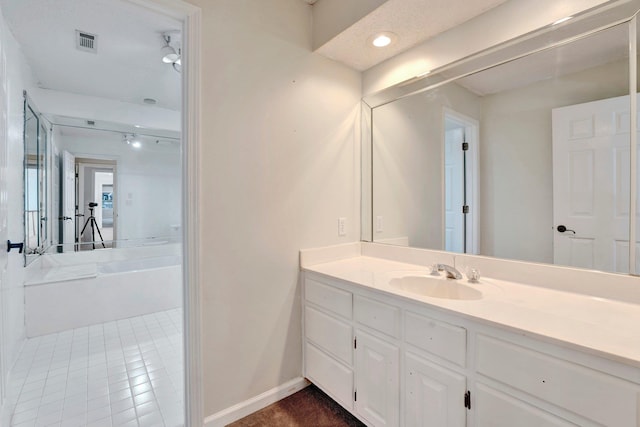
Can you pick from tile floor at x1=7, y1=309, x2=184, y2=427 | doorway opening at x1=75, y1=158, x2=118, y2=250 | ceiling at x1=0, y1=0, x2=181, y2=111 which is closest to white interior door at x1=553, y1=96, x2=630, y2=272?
ceiling at x1=0, y1=0, x2=181, y2=111

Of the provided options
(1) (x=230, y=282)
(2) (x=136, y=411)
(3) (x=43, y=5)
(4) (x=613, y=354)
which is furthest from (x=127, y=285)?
(4) (x=613, y=354)

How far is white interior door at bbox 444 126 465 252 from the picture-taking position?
1718 mm

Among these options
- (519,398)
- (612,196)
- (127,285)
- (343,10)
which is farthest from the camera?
(127,285)

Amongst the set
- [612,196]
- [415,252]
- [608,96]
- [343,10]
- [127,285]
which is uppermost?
[343,10]

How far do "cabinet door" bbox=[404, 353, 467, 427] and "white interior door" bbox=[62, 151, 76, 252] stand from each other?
13.9 feet

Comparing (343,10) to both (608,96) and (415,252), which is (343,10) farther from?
(415,252)

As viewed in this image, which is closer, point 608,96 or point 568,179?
point 608,96

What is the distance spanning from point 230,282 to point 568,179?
176 centimetres

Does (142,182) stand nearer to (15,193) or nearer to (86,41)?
(15,193)

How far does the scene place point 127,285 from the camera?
313 centimetres

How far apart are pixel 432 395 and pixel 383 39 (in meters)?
1.90

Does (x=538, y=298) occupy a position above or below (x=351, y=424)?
above

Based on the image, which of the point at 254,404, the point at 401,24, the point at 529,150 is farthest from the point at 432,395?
the point at 401,24

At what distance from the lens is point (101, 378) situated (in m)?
2.01
